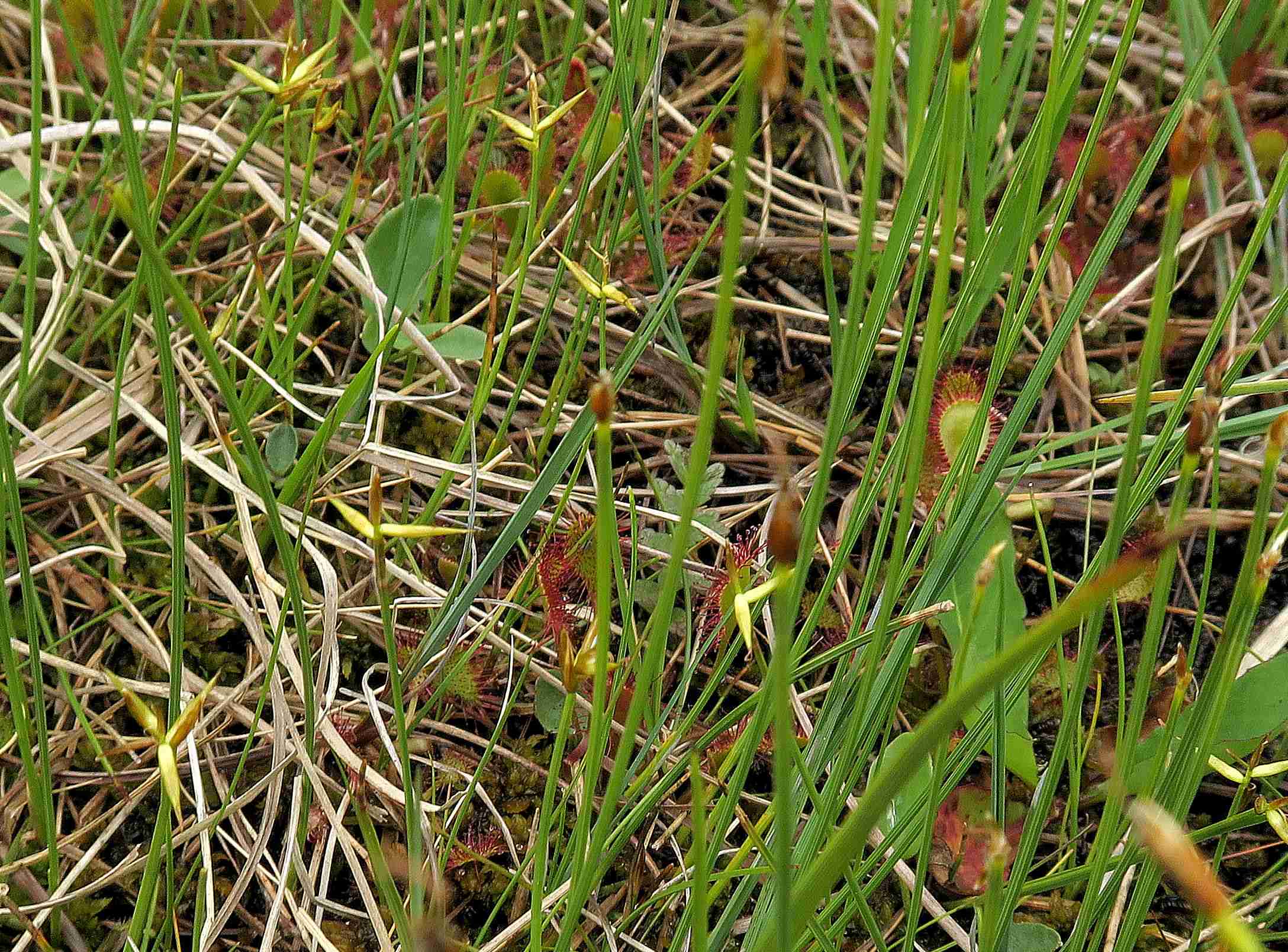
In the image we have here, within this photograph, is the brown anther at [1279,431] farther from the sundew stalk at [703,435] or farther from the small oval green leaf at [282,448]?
the small oval green leaf at [282,448]

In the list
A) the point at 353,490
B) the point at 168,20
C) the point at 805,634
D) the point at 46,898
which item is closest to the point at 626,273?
the point at 353,490

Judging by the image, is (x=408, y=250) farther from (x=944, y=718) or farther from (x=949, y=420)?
(x=944, y=718)

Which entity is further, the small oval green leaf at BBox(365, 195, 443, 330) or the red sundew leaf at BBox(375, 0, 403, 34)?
the red sundew leaf at BBox(375, 0, 403, 34)

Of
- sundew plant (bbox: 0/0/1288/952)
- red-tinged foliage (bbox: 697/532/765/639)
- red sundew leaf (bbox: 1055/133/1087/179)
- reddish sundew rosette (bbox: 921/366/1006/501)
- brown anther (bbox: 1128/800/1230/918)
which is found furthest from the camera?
red sundew leaf (bbox: 1055/133/1087/179)

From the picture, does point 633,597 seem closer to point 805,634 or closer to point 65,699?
point 805,634

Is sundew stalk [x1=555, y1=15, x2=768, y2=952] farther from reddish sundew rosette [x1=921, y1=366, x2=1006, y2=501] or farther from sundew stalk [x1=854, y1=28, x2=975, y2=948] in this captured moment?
reddish sundew rosette [x1=921, y1=366, x2=1006, y2=501]

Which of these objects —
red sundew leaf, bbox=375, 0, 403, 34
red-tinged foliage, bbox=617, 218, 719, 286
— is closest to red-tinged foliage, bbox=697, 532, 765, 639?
red-tinged foliage, bbox=617, 218, 719, 286
